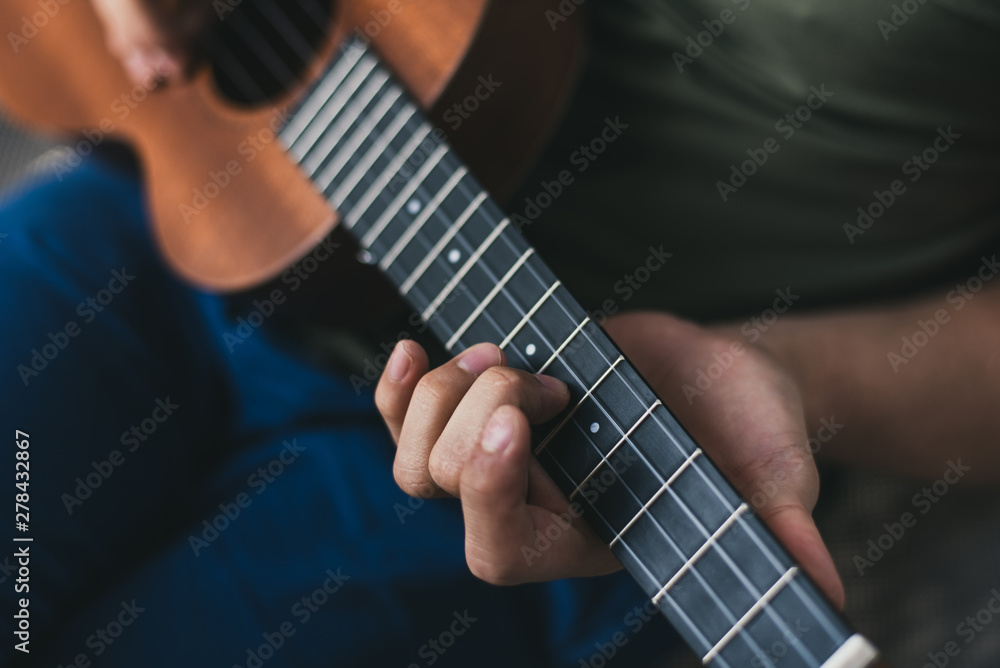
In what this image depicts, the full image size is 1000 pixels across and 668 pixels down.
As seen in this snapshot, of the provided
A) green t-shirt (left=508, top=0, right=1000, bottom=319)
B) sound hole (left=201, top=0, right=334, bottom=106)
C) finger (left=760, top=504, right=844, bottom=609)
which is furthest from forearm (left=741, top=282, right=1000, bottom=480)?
sound hole (left=201, top=0, right=334, bottom=106)

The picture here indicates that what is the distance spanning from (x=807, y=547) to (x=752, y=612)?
0.05m

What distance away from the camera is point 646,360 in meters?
0.49

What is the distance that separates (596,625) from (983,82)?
45 centimetres

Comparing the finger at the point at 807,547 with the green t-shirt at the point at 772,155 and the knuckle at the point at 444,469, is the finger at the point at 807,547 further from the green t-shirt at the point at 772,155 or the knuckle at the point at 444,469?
the green t-shirt at the point at 772,155

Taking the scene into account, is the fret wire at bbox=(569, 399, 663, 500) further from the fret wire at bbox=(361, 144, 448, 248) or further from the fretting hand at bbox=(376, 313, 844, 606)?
the fret wire at bbox=(361, 144, 448, 248)

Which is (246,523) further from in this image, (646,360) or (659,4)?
(659,4)

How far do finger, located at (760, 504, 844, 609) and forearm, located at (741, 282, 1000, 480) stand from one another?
0.74 feet

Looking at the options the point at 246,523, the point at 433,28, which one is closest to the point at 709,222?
the point at 433,28

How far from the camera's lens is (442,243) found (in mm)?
431

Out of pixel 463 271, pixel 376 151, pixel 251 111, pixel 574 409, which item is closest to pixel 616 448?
pixel 574 409

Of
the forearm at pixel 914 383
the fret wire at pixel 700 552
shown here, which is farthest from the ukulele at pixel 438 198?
the forearm at pixel 914 383

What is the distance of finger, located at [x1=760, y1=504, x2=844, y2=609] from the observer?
328mm

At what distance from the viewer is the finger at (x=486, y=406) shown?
345 mm

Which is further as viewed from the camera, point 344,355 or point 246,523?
point 344,355
